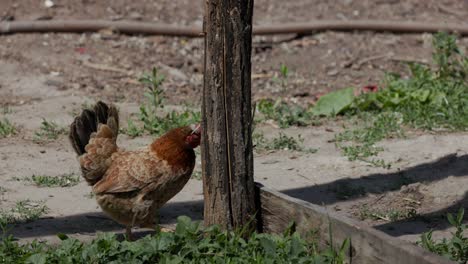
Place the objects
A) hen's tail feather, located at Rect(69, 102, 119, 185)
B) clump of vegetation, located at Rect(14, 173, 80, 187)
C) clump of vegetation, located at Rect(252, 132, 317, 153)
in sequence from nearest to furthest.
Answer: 1. hen's tail feather, located at Rect(69, 102, 119, 185)
2. clump of vegetation, located at Rect(14, 173, 80, 187)
3. clump of vegetation, located at Rect(252, 132, 317, 153)

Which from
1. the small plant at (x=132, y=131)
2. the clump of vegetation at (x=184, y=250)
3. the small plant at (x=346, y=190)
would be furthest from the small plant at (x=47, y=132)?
the clump of vegetation at (x=184, y=250)

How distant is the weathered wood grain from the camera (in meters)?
4.44

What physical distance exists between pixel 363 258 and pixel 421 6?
7934mm

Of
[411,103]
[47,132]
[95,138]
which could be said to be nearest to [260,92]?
[411,103]

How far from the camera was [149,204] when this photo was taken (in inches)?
224

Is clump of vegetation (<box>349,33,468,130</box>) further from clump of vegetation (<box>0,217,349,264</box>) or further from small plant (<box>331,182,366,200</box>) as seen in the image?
clump of vegetation (<box>0,217,349,264</box>)

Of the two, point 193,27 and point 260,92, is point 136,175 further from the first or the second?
point 193,27

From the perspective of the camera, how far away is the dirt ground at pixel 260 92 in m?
6.38

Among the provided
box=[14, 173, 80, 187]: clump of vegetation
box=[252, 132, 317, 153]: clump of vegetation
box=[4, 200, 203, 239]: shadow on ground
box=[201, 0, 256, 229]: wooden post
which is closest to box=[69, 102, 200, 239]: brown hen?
box=[4, 200, 203, 239]: shadow on ground

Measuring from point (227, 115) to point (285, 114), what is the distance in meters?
3.49

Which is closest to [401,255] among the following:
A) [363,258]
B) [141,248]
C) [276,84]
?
[363,258]

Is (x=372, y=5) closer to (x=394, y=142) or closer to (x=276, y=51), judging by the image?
(x=276, y=51)

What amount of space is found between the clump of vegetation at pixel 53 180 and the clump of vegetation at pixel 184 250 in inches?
68.0

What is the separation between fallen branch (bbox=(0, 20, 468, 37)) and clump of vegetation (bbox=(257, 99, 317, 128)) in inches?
88.7
